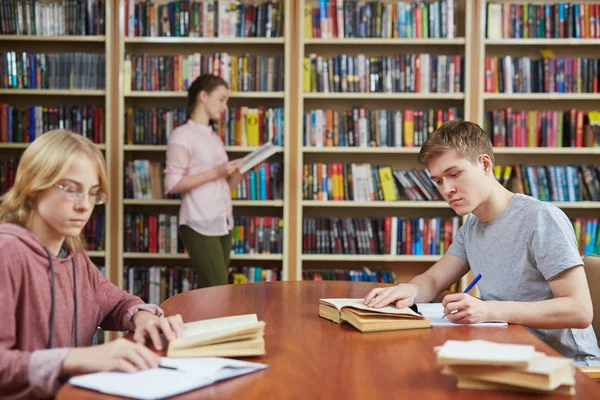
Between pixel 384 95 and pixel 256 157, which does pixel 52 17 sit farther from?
pixel 384 95

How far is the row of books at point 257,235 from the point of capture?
4.02 metres

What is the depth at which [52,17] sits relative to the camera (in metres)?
4.00

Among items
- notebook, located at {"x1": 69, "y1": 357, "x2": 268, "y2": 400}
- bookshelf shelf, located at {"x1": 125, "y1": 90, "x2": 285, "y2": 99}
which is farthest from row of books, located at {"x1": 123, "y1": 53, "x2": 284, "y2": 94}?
notebook, located at {"x1": 69, "y1": 357, "x2": 268, "y2": 400}

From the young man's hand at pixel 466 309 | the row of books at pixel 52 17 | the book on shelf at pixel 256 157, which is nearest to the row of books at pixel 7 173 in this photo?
the row of books at pixel 52 17

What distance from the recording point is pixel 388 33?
13.0 feet

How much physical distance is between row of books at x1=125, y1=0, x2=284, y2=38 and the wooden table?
2386mm

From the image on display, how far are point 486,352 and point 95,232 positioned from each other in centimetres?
331

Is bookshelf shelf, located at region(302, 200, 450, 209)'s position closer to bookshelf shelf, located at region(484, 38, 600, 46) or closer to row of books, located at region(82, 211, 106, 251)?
bookshelf shelf, located at region(484, 38, 600, 46)

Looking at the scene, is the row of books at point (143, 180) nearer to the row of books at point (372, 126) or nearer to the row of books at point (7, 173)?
the row of books at point (7, 173)

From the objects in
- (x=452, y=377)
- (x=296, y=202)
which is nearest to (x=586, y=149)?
(x=296, y=202)

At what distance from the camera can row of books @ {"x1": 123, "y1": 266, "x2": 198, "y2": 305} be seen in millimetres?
4039

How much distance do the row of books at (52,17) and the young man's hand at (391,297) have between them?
9.48ft

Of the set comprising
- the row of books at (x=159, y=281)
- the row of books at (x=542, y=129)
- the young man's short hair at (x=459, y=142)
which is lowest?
the row of books at (x=159, y=281)

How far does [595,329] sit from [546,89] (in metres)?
2.33
